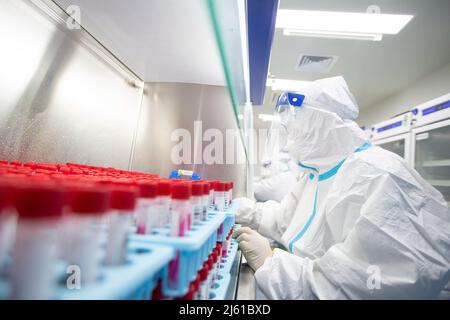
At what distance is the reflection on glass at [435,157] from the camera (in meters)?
2.12

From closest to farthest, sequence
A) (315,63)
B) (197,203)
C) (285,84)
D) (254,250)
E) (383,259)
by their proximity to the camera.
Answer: (197,203), (383,259), (254,250), (315,63), (285,84)

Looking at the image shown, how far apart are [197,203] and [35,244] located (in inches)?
11.4

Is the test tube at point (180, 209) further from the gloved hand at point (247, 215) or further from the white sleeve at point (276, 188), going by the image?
the white sleeve at point (276, 188)

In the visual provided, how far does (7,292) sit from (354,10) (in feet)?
9.28

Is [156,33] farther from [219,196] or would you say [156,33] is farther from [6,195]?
[6,195]

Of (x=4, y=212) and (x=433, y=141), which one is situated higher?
(x=433, y=141)

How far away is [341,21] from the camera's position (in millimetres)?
2016

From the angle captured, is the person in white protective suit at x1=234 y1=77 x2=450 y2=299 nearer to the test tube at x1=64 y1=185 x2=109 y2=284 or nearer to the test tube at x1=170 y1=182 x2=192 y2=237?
the test tube at x1=170 y1=182 x2=192 y2=237

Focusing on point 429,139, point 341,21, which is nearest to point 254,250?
point 341,21

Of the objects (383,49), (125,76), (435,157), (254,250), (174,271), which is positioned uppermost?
(383,49)

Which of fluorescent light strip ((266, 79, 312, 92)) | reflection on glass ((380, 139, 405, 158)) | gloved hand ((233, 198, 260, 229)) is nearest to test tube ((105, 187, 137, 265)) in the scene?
gloved hand ((233, 198, 260, 229))

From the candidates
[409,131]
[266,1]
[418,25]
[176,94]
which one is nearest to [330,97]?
[266,1]

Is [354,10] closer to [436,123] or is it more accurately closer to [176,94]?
[436,123]

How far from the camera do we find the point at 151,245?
0.33 metres
